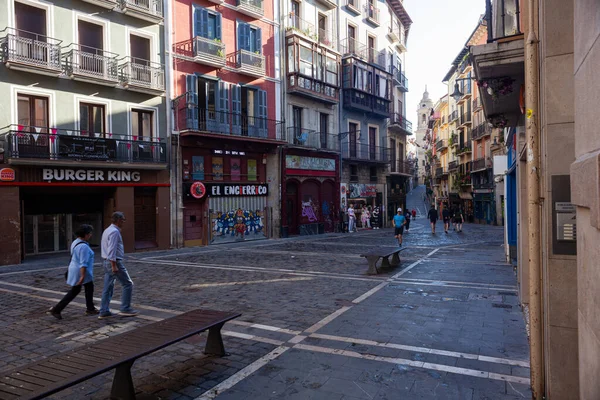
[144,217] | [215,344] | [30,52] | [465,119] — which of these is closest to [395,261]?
[215,344]

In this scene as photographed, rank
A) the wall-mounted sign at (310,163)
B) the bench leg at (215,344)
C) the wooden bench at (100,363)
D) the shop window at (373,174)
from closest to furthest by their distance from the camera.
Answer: the wooden bench at (100,363) < the bench leg at (215,344) < the wall-mounted sign at (310,163) < the shop window at (373,174)

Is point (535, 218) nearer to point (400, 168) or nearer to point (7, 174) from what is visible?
point (7, 174)

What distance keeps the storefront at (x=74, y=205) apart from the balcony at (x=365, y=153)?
1472 centimetres

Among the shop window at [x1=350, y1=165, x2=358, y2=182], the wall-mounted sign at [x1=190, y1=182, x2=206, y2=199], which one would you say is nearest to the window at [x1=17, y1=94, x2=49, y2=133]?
the wall-mounted sign at [x1=190, y1=182, x2=206, y2=199]

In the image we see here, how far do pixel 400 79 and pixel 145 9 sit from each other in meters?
25.4

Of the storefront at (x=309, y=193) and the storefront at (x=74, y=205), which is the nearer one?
the storefront at (x=74, y=205)

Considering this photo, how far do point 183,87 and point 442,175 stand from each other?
45.2m

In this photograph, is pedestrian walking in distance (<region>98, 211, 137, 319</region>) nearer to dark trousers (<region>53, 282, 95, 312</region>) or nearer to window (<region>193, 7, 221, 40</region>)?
dark trousers (<region>53, 282, 95, 312</region>)

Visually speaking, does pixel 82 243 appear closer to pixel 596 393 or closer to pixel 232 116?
pixel 596 393

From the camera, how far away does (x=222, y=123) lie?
22000mm

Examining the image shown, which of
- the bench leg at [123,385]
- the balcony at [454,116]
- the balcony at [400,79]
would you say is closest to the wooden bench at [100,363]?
→ the bench leg at [123,385]

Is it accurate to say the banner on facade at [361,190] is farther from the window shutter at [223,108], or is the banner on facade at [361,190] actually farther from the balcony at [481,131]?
the balcony at [481,131]

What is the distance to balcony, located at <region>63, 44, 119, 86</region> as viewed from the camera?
55.7 ft

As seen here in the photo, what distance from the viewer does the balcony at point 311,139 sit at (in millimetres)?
26406
